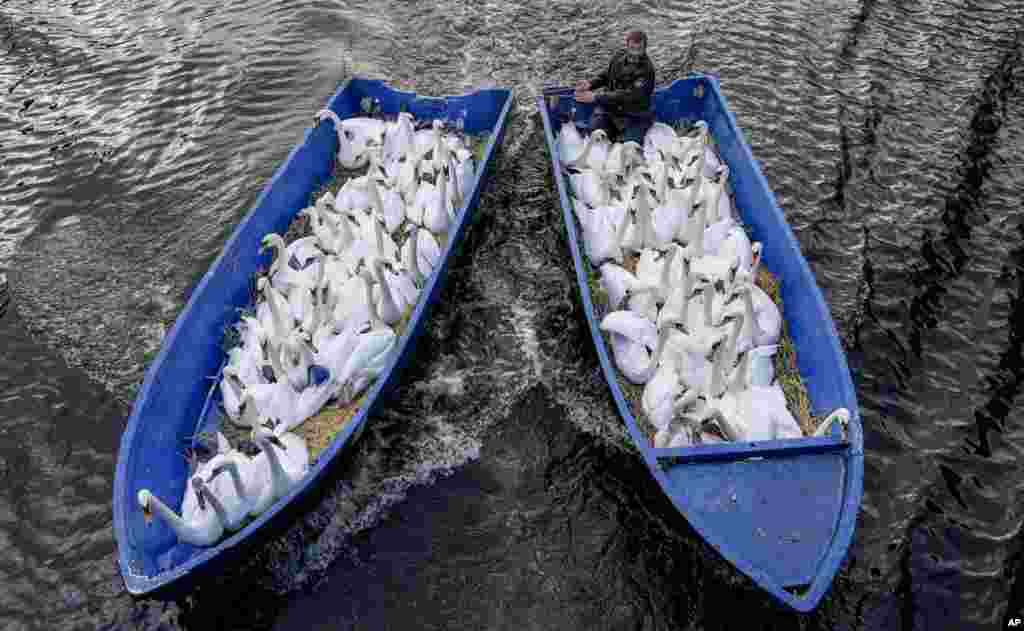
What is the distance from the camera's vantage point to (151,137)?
47.2 feet

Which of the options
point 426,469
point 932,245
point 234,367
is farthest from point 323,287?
point 932,245

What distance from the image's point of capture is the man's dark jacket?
1180cm

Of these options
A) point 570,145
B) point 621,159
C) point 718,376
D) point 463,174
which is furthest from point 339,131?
point 718,376

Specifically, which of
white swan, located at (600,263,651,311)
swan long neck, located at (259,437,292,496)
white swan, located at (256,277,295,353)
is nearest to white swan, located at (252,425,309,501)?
swan long neck, located at (259,437,292,496)

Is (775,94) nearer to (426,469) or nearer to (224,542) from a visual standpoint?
(426,469)

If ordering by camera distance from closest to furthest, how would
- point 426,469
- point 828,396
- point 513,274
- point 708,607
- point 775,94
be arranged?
point 708,607, point 828,396, point 426,469, point 513,274, point 775,94

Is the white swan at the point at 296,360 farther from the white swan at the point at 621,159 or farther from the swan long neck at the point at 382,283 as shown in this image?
the white swan at the point at 621,159

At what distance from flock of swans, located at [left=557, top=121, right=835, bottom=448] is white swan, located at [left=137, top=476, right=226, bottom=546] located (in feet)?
14.9

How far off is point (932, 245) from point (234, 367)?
35.7 feet

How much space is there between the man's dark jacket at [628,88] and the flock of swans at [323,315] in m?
2.69

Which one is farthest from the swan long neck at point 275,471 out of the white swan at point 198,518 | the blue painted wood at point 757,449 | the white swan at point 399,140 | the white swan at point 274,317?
the white swan at point 399,140

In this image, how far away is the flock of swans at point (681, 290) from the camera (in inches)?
307

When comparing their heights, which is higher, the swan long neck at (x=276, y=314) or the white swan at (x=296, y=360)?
the swan long neck at (x=276, y=314)

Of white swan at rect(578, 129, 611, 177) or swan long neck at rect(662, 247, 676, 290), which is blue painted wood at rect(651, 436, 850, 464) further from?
white swan at rect(578, 129, 611, 177)
